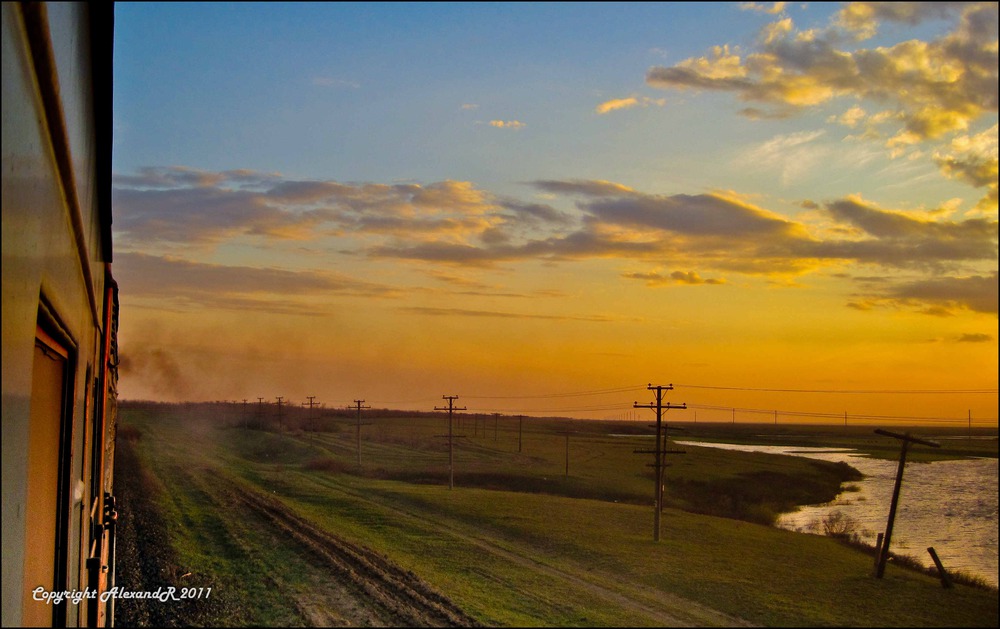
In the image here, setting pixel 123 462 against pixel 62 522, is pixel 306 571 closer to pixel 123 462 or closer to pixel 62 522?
pixel 62 522

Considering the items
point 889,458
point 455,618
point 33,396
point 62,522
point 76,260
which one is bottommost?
point 889,458

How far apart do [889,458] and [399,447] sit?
65.5 metres

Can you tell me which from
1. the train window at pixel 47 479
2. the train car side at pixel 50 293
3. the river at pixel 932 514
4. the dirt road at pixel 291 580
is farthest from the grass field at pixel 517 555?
the train window at pixel 47 479

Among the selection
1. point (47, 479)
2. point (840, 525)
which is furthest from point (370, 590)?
point (840, 525)

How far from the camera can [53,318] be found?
2.83m

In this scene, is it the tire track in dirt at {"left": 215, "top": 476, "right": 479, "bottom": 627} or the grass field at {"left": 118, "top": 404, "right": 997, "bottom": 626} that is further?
the grass field at {"left": 118, "top": 404, "right": 997, "bottom": 626}

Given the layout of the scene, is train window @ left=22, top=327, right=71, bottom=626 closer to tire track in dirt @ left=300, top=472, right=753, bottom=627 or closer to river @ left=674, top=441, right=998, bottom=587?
tire track in dirt @ left=300, top=472, right=753, bottom=627

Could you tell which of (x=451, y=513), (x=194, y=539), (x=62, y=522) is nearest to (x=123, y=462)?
(x=451, y=513)

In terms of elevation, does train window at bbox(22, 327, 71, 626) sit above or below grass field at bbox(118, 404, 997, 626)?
above

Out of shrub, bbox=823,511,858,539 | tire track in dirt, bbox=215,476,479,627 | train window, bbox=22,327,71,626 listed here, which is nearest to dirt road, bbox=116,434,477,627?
tire track in dirt, bbox=215,476,479,627

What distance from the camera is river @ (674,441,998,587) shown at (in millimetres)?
37094

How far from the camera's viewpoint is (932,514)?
49.9m

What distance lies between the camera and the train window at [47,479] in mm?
3178

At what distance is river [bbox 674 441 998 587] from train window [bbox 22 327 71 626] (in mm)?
34976
